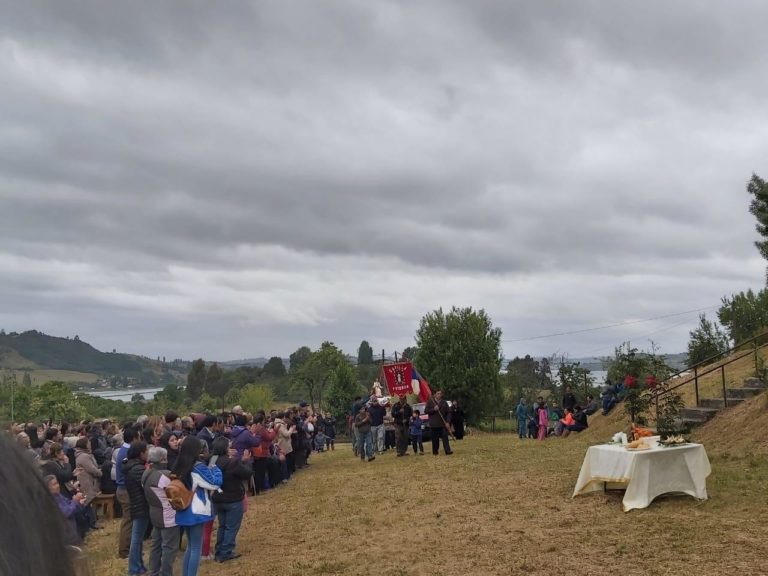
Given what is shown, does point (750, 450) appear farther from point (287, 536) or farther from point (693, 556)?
point (287, 536)

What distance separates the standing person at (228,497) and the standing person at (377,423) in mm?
10955

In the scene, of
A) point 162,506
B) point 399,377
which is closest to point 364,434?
point 399,377

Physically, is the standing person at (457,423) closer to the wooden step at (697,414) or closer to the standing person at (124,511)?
the wooden step at (697,414)

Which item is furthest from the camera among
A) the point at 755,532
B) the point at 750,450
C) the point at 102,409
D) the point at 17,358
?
the point at 17,358

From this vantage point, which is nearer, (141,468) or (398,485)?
(141,468)

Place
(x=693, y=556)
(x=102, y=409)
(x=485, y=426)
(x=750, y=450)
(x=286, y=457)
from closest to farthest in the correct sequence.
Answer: (x=693, y=556) < (x=750, y=450) < (x=286, y=457) < (x=485, y=426) < (x=102, y=409)

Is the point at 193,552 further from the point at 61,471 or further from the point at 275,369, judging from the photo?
the point at 275,369

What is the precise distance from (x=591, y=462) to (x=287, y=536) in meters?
5.18

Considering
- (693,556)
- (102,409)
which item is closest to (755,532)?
(693,556)

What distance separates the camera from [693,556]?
6.99 m

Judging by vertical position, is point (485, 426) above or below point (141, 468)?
below

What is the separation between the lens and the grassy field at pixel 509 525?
7.36m

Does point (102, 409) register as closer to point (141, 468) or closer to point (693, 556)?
point (141, 468)

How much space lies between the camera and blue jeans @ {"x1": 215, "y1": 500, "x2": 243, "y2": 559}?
30.0ft
